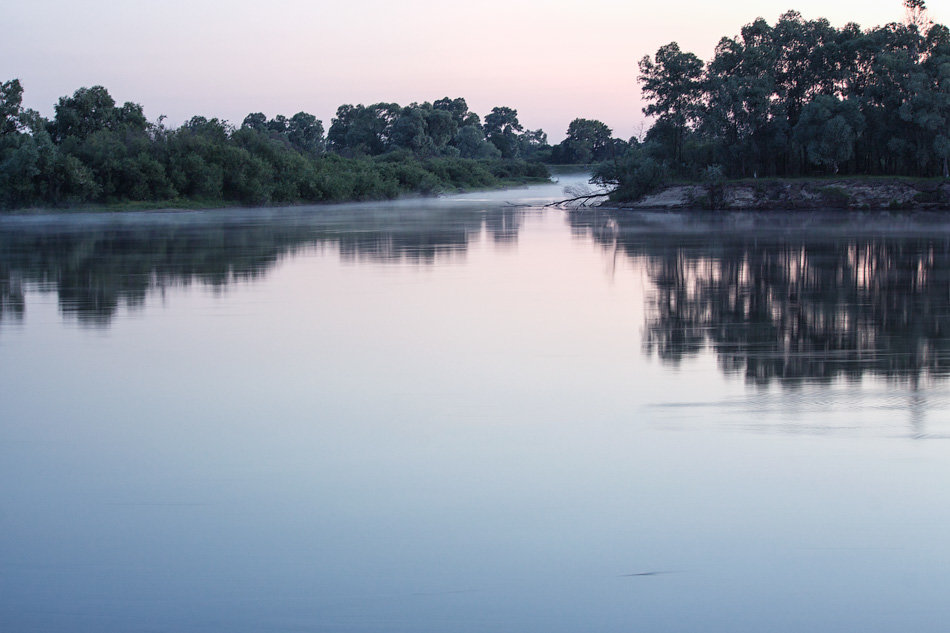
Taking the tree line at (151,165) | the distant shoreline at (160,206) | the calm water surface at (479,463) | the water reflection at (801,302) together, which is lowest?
the calm water surface at (479,463)

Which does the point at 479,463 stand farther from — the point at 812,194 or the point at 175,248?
the point at 812,194

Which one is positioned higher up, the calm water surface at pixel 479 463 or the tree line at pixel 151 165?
the tree line at pixel 151 165

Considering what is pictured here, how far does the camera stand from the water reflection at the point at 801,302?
9.47 m

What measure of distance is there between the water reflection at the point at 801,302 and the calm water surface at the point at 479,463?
8cm

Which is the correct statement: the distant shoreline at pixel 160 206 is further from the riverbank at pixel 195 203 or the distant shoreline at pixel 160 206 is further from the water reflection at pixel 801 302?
the water reflection at pixel 801 302

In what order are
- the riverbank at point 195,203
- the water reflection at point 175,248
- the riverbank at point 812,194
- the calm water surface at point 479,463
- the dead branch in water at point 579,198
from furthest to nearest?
the dead branch in water at point 579,198
the riverbank at point 195,203
the riverbank at point 812,194
the water reflection at point 175,248
the calm water surface at point 479,463

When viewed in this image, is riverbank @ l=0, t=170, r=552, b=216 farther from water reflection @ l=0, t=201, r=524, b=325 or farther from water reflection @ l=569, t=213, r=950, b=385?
water reflection @ l=569, t=213, r=950, b=385

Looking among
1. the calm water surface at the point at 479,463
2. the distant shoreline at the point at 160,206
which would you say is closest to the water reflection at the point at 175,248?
the calm water surface at the point at 479,463

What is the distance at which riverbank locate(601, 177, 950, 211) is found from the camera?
150 feet

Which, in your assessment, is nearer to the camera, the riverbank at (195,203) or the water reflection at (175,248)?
the water reflection at (175,248)

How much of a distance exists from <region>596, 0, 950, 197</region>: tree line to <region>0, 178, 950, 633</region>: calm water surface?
3676 cm

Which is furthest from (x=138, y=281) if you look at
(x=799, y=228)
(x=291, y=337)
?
(x=799, y=228)

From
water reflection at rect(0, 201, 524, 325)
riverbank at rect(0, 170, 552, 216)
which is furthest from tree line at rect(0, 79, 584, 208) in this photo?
water reflection at rect(0, 201, 524, 325)

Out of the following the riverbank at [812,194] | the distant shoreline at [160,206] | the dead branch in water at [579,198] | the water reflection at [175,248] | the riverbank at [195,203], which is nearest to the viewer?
the water reflection at [175,248]
